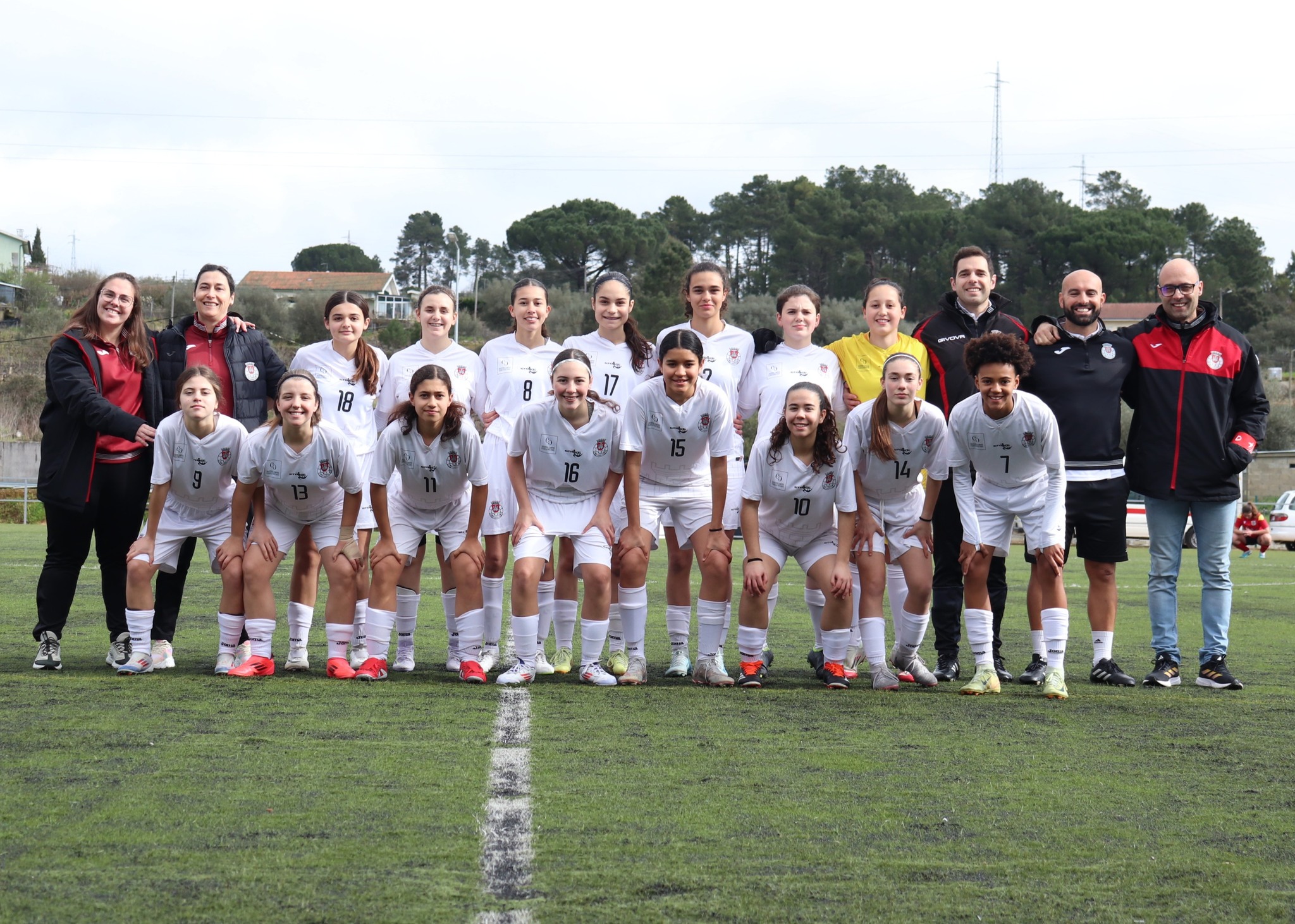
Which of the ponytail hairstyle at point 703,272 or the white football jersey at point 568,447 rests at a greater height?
the ponytail hairstyle at point 703,272

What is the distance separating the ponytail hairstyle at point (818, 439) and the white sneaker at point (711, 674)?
1.01 meters

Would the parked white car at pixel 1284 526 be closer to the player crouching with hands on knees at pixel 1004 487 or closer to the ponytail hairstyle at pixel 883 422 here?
the player crouching with hands on knees at pixel 1004 487

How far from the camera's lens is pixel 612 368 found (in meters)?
6.74

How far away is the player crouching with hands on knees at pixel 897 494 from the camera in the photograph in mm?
6008

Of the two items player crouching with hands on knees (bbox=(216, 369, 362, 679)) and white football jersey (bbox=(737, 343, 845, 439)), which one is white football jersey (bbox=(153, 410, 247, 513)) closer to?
player crouching with hands on knees (bbox=(216, 369, 362, 679))

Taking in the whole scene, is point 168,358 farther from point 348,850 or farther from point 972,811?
point 972,811

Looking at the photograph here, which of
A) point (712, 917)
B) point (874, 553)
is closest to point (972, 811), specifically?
point (712, 917)

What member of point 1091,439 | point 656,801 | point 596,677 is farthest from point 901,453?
point 656,801

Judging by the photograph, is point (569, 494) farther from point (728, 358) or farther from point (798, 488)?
point (728, 358)

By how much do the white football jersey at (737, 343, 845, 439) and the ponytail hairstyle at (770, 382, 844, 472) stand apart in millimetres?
588

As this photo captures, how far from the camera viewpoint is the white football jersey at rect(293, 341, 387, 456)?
21.5 ft

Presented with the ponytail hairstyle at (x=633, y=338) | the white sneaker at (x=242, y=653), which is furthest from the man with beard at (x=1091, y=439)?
the white sneaker at (x=242, y=653)

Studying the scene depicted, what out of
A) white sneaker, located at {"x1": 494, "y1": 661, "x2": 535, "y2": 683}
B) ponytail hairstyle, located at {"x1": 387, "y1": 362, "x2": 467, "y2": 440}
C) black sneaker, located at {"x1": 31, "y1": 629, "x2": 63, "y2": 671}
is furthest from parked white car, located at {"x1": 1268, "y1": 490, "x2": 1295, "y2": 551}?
black sneaker, located at {"x1": 31, "y1": 629, "x2": 63, "y2": 671}

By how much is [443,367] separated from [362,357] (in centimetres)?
43
